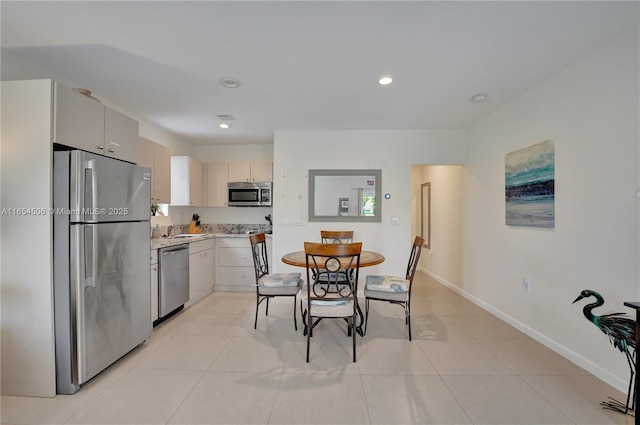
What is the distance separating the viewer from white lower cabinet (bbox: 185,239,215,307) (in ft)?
11.9

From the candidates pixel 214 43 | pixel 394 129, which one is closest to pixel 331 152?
pixel 394 129

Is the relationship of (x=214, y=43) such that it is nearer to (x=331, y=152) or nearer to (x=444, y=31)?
(x=444, y=31)

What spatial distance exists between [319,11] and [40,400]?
3.09 meters

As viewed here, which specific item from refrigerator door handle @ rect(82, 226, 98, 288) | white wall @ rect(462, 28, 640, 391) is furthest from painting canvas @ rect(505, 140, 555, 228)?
refrigerator door handle @ rect(82, 226, 98, 288)

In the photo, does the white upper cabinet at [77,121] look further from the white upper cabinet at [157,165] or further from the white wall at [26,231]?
the white upper cabinet at [157,165]

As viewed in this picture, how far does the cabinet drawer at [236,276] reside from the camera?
4.29 m

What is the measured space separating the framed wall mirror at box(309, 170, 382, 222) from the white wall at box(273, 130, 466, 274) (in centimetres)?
9

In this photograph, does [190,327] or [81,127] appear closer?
[81,127]

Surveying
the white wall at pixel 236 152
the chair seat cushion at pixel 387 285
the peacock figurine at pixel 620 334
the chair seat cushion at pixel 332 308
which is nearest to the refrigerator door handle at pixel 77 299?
the chair seat cushion at pixel 332 308

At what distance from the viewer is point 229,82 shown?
2.57 m

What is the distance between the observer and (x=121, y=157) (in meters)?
2.41

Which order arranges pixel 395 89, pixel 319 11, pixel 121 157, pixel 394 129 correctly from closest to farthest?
pixel 319 11 < pixel 121 157 < pixel 395 89 < pixel 394 129

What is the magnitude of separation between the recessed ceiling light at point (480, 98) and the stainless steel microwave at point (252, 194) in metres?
3.03

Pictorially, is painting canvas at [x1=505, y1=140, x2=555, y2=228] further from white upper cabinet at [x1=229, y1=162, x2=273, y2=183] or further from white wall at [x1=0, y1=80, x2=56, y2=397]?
white wall at [x1=0, y1=80, x2=56, y2=397]
